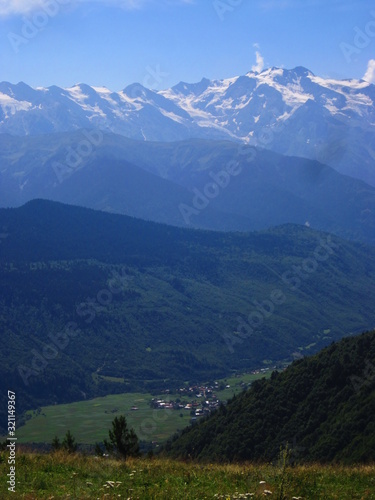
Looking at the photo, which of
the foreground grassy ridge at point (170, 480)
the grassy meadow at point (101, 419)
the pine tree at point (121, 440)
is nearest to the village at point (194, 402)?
the grassy meadow at point (101, 419)

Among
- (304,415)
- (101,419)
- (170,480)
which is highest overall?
(170,480)

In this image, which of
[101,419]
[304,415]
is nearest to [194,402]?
[101,419]

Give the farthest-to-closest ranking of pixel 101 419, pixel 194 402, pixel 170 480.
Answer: pixel 194 402, pixel 101 419, pixel 170 480

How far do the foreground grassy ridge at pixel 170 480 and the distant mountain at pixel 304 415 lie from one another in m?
38.5

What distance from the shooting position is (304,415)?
79125 millimetres

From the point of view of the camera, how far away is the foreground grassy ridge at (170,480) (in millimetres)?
20627

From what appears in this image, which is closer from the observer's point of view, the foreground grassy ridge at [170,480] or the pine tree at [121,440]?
the foreground grassy ridge at [170,480]

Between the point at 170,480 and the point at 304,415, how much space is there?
59999 mm

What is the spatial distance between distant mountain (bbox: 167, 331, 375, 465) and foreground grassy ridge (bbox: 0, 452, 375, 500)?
38.5m

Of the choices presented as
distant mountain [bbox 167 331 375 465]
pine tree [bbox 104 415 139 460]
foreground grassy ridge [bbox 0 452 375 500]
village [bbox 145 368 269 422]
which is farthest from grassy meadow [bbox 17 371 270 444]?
foreground grassy ridge [bbox 0 452 375 500]

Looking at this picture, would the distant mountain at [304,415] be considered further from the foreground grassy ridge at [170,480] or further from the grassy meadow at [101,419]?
the grassy meadow at [101,419]

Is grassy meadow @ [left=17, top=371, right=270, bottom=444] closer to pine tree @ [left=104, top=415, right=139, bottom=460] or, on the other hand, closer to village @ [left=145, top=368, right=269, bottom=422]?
village @ [left=145, top=368, right=269, bottom=422]

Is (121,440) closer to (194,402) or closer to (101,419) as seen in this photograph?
(101,419)

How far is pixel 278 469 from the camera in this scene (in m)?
23.9
